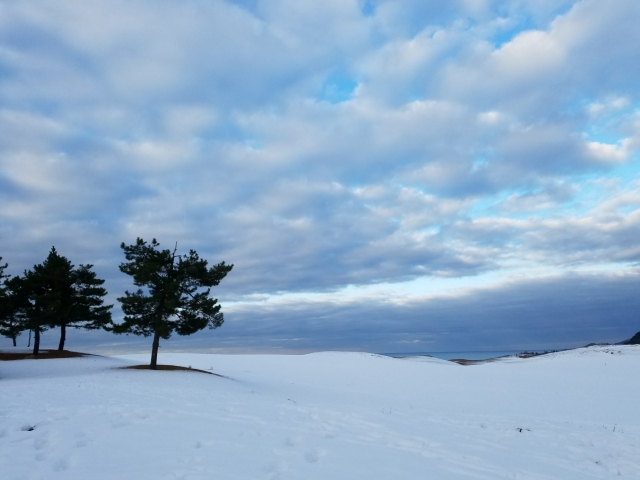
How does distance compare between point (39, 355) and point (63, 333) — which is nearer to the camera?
point (39, 355)

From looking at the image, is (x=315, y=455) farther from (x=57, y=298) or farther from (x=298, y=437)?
(x=57, y=298)

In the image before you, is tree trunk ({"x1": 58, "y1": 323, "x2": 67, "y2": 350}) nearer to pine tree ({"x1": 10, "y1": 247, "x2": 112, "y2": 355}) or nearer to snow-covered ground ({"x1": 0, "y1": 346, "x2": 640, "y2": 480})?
pine tree ({"x1": 10, "y1": 247, "x2": 112, "y2": 355})

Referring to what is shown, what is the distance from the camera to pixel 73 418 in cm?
912

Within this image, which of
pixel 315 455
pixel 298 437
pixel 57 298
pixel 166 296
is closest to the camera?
pixel 315 455

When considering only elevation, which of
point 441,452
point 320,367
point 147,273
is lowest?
point 320,367

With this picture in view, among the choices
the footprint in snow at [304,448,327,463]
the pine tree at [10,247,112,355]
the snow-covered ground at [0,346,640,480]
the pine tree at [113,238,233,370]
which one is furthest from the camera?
the pine tree at [10,247,112,355]

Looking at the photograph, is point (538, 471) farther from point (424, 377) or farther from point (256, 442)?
point (424, 377)

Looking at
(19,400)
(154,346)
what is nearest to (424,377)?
(154,346)

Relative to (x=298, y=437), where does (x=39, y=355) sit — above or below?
below

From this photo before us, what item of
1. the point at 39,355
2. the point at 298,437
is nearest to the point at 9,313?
the point at 39,355

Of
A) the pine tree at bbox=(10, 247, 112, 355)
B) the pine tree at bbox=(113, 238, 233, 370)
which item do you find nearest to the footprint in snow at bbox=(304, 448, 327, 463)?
the pine tree at bbox=(113, 238, 233, 370)

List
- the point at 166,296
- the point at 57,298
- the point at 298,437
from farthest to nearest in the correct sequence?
the point at 57,298 → the point at 166,296 → the point at 298,437

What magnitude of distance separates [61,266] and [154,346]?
52.9ft

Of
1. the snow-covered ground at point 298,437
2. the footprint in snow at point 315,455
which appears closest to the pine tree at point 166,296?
the snow-covered ground at point 298,437
